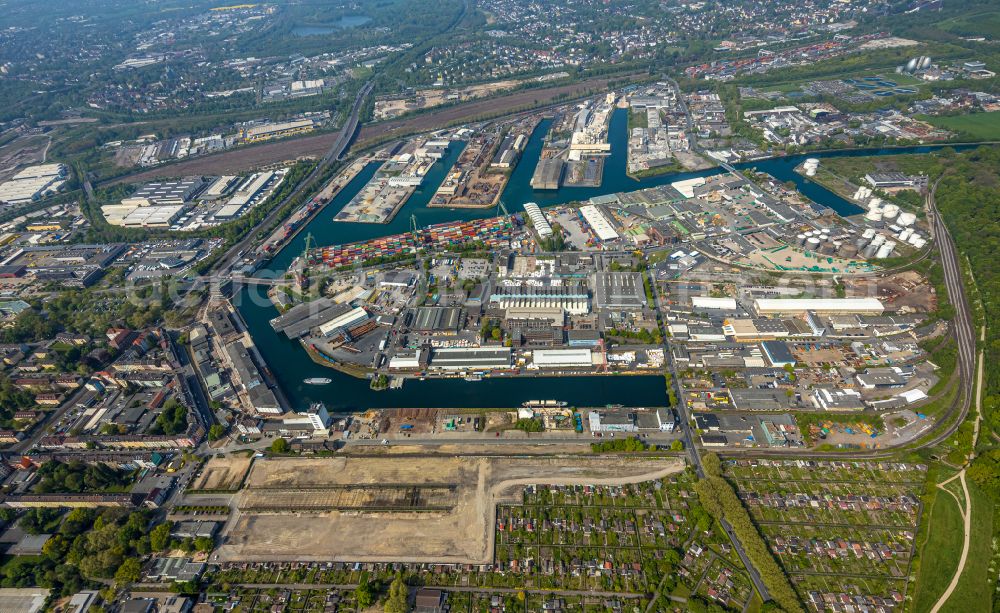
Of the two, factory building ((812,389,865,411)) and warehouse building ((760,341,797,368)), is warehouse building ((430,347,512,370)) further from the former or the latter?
factory building ((812,389,865,411))

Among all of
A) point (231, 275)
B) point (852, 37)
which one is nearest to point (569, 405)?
point (231, 275)

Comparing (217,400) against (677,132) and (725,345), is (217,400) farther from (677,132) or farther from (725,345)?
(677,132)

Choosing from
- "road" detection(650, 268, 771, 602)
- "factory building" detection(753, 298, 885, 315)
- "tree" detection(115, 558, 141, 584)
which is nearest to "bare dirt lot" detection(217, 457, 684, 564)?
"road" detection(650, 268, 771, 602)

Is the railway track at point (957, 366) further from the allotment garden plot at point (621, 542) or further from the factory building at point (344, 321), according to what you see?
the factory building at point (344, 321)

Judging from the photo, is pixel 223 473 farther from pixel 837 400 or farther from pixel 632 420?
pixel 837 400

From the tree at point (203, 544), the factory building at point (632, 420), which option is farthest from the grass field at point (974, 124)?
the tree at point (203, 544)

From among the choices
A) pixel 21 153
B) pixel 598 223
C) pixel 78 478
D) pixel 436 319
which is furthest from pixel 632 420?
pixel 21 153
